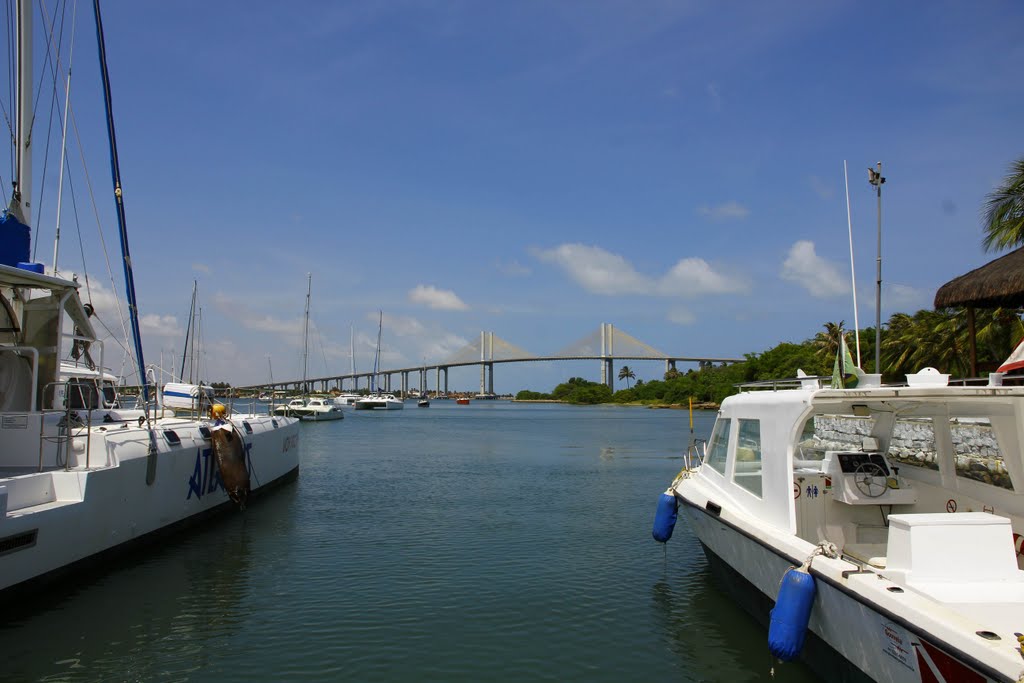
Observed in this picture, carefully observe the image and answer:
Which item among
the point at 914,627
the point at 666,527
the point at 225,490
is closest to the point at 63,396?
the point at 225,490

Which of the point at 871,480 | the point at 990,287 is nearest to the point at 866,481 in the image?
the point at 871,480

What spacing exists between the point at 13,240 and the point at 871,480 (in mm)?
11839

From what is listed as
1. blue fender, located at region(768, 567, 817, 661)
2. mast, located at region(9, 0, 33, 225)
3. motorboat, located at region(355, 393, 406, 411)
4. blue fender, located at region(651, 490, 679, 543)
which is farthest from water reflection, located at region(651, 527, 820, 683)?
motorboat, located at region(355, 393, 406, 411)

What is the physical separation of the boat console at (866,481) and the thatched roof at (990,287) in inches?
324

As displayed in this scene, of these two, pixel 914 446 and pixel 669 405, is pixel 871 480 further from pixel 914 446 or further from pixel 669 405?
pixel 669 405

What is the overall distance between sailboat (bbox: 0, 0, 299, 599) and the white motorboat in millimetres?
7488

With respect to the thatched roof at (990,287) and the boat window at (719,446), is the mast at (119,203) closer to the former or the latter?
the boat window at (719,446)

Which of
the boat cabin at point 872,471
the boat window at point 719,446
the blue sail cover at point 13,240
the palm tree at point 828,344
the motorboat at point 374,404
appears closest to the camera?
the boat cabin at point 872,471

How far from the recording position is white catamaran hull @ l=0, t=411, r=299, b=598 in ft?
25.8

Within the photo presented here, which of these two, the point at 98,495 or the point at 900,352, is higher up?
the point at 900,352

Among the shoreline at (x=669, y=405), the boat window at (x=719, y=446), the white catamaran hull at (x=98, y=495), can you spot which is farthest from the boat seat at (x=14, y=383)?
the shoreline at (x=669, y=405)

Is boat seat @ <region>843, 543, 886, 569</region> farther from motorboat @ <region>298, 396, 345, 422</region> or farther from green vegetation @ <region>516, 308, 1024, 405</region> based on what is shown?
motorboat @ <region>298, 396, 345, 422</region>

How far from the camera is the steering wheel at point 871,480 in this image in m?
7.59

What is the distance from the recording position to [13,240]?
10.5 metres
